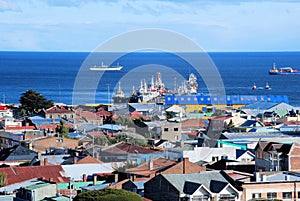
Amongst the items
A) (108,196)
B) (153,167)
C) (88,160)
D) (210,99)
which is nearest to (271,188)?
(108,196)

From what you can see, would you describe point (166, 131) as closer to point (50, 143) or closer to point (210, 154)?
point (50, 143)

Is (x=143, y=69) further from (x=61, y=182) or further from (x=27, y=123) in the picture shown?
(x=61, y=182)

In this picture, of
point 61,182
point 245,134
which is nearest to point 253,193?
point 61,182

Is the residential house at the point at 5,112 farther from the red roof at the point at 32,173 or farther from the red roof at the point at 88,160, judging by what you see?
the red roof at the point at 32,173

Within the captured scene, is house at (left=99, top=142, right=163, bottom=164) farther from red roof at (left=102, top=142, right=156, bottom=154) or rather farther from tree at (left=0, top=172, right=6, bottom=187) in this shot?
tree at (left=0, top=172, right=6, bottom=187)

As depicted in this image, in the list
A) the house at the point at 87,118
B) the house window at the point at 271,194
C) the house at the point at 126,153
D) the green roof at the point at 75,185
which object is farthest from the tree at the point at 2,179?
the house at the point at 87,118
